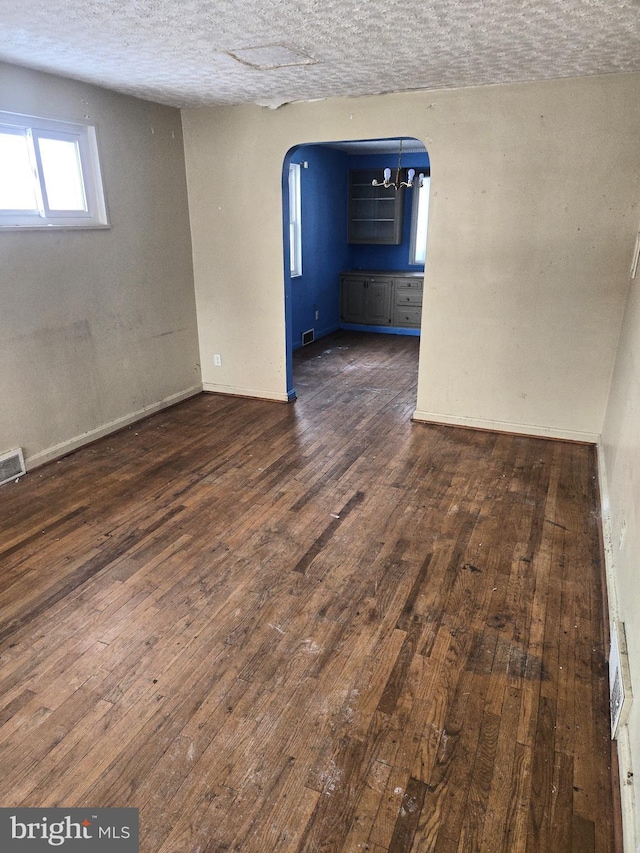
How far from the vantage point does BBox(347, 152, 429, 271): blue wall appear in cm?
756

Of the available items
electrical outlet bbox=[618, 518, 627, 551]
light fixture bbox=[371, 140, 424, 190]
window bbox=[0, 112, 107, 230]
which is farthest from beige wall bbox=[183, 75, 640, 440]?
light fixture bbox=[371, 140, 424, 190]

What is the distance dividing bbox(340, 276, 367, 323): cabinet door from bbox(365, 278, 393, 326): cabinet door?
8cm

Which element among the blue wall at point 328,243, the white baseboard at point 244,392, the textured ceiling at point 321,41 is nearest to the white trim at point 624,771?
the textured ceiling at point 321,41

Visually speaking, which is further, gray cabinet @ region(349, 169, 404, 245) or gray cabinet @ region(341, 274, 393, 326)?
gray cabinet @ region(341, 274, 393, 326)

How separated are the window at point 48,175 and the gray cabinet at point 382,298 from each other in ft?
14.9

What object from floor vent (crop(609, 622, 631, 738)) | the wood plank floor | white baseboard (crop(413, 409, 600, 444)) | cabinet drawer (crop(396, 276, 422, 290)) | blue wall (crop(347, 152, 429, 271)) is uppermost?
blue wall (crop(347, 152, 429, 271))

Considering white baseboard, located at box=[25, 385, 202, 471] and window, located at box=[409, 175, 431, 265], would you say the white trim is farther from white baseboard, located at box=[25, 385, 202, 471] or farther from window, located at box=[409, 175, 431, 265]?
window, located at box=[409, 175, 431, 265]

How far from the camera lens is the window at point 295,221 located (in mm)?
6625

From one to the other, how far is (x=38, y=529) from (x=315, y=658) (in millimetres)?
1786

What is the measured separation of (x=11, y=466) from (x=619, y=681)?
11.4 ft

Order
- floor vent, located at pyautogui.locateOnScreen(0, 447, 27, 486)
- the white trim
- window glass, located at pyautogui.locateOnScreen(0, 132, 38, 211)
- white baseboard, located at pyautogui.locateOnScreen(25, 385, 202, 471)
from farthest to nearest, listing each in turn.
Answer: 1. white baseboard, located at pyautogui.locateOnScreen(25, 385, 202, 471)
2. floor vent, located at pyautogui.locateOnScreen(0, 447, 27, 486)
3. window glass, located at pyautogui.locateOnScreen(0, 132, 38, 211)
4. the white trim

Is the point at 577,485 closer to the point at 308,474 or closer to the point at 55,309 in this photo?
the point at 308,474

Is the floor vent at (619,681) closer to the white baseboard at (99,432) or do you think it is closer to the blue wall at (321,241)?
the white baseboard at (99,432)

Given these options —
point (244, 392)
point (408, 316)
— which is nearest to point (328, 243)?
point (408, 316)
